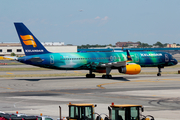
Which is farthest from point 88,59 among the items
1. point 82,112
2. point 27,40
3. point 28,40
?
point 82,112

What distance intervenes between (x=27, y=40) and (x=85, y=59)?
39.7 feet

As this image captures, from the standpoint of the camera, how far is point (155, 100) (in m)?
31.6

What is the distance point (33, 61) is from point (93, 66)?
1244 cm

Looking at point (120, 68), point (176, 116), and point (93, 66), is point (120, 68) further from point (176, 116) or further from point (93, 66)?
point (176, 116)

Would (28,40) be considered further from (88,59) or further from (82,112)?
(82,112)

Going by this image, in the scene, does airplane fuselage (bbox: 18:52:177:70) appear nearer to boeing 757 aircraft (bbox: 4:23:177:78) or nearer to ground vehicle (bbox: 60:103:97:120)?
boeing 757 aircraft (bbox: 4:23:177:78)

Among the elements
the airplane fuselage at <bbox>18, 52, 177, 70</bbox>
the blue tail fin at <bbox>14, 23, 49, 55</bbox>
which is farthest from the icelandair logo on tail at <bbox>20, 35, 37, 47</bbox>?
the airplane fuselage at <bbox>18, 52, 177, 70</bbox>

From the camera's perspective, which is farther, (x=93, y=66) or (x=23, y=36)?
(x=93, y=66)

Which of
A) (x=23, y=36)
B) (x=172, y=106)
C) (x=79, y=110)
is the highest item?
(x=23, y=36)

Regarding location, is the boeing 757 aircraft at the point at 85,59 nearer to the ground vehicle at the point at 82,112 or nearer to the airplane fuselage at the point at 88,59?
the airplane fuselage at the point at 88,59

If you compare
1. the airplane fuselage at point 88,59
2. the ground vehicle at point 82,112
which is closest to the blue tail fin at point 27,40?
the airplane fuselage at point 88,59

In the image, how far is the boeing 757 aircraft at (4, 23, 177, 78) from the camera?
55219 mm

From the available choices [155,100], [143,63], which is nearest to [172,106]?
[155,100]

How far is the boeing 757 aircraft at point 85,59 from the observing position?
55.2 meters
